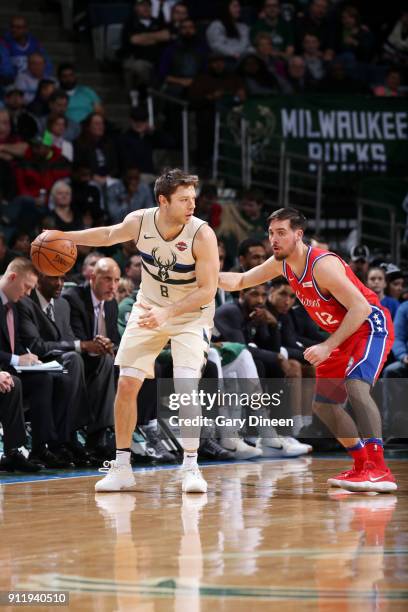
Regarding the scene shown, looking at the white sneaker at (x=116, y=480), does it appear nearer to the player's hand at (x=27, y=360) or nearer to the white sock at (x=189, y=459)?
the white sock at (x=189, y=459)

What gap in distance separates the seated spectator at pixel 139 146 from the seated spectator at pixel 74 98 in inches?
18.9

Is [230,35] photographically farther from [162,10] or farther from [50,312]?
[50,312]

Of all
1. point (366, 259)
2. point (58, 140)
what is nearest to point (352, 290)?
point (366, 259)

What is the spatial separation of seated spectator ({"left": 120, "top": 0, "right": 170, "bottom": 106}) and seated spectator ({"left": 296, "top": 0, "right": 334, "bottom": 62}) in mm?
2173

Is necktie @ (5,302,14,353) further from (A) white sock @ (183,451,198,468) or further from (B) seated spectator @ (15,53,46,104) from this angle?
(B) seated spectator @ (15,53,46,104)

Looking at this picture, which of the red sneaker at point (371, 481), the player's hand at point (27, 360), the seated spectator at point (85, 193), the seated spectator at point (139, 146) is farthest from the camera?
the seated spectator at point (139, 146)

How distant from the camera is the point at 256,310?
33.4 feet

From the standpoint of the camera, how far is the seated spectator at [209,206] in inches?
515

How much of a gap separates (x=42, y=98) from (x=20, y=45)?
1.13 m

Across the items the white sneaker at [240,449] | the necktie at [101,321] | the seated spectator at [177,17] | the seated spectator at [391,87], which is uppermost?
the seated spectator at [177,17]

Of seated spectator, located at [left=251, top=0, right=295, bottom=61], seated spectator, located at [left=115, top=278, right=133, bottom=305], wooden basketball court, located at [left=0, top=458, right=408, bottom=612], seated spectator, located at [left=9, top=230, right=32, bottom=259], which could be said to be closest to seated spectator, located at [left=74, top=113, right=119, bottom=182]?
seated spectator, located at [left=9, top=230, right=32, bottom=259]

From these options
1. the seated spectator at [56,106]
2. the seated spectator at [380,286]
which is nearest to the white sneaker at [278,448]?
the seated spectator at [380,286]

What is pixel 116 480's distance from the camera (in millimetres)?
7309

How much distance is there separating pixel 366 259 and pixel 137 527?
24.1ft
